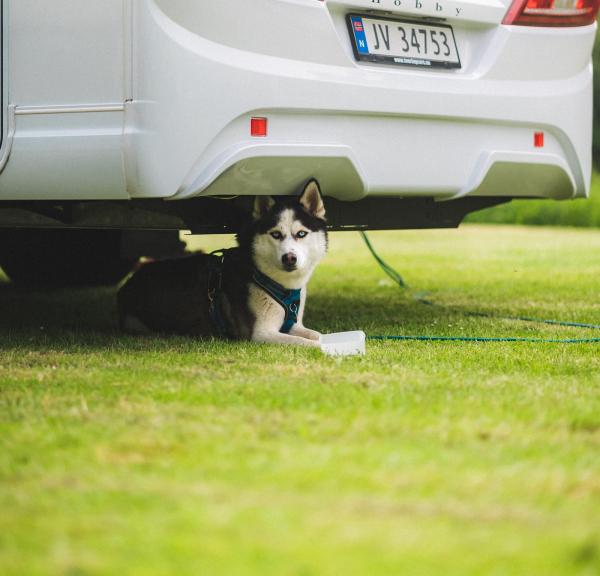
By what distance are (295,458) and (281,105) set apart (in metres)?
1.72

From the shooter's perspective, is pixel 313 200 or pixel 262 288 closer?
pixel 313 200

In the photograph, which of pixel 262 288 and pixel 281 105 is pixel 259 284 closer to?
pixel 262 288

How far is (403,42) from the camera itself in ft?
13.5

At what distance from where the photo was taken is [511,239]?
12.5 meters

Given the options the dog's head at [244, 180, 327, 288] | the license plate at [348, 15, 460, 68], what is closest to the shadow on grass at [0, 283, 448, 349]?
the dog's head at [244, 180, 327, 288]

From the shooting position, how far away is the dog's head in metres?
4.34

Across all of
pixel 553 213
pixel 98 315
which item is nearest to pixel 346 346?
pixel 98 315

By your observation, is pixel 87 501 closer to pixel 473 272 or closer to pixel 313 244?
pixel 313 244

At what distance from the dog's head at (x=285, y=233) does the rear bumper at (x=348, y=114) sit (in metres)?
0.24

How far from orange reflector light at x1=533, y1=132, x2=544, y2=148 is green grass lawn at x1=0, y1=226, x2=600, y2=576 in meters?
0.82

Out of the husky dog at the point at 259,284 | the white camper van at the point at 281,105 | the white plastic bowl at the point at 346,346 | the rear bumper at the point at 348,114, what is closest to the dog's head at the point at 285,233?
the husky dog at the point at 259,284

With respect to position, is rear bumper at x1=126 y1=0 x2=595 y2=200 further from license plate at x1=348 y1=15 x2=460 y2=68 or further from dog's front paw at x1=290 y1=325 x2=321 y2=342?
dog's front paw at x1=290 y1=325 x2=321 y2=342

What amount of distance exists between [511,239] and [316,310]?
7.11m

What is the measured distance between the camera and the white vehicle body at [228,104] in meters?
3.61
